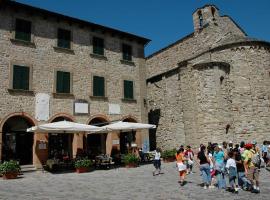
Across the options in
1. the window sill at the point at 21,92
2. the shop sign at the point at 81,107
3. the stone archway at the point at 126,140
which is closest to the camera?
the window sill at the point at 21,92

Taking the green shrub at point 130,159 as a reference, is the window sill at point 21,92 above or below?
above

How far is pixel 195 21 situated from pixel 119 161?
621 inches

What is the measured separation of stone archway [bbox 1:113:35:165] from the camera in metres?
16.7

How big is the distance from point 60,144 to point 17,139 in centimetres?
266

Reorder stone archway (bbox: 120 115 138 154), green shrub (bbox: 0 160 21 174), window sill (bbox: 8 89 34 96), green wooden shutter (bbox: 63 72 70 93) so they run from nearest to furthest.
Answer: green shrub (bbox: 0 160 21 174) < window sill (bbox: 8 89 34 96) < green wooden shutter (bbox: 63 72 70 93) < stone archway (bbox: 120 115 138 154)

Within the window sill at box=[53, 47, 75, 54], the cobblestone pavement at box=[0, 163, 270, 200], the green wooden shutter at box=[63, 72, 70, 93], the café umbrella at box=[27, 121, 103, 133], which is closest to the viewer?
the cobblestone pavement at box=[0, 163, 270, 200]

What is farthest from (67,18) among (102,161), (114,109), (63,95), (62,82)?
(102,161)

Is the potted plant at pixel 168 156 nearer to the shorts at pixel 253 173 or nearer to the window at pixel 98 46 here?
the window at pixel 98 46

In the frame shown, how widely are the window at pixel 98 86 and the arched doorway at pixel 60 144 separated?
2819 mm

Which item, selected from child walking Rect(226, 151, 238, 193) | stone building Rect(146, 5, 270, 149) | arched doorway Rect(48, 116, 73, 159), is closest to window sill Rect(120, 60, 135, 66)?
stone building Rect(146, 5, 270, 149)

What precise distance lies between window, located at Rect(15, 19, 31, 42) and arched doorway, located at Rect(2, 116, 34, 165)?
15.5 ft

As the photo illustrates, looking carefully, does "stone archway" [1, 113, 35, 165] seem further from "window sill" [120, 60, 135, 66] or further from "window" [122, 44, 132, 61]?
"window" [122, 44, 132, 61]

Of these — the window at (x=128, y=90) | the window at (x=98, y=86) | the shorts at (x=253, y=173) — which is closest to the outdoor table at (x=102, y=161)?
the window at (x=98, y=86)

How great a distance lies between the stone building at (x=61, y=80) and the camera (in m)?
16.8
